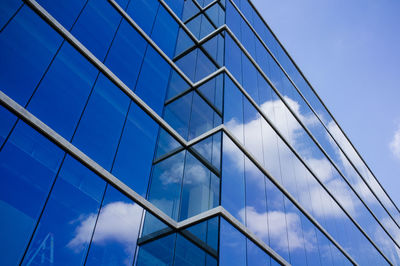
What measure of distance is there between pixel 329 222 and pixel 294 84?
12.1 metres

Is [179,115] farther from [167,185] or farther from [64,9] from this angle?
[64,9]

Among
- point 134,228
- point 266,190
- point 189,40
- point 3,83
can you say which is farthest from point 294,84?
point 3,83

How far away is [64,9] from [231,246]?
34.5 feet

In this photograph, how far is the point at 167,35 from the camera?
62.9 feet

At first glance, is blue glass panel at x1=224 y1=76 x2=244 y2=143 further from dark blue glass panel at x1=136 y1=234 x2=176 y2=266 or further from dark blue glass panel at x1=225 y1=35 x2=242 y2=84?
dark blue glass panel at x1=136 y1=234 x2=176 y2=266

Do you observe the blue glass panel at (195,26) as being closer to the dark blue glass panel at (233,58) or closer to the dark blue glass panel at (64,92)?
the dark blue glass panel at (233,58)

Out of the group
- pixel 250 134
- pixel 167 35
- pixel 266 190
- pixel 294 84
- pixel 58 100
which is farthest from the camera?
pixel 294 84

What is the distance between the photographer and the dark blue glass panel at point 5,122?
903cm

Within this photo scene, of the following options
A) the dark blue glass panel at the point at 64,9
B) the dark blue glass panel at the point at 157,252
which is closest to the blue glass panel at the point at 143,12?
the dark blue glass panel at the point at 64,9

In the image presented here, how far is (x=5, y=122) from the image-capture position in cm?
925

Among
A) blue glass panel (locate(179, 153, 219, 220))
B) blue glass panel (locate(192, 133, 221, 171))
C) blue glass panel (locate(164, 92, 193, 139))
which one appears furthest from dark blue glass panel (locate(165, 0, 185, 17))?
blue glass panel (locate(179, 153, 219, 220))

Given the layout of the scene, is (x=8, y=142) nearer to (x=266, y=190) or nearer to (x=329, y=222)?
(x=266, y=190)

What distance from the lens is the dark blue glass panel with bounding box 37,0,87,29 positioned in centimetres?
1231

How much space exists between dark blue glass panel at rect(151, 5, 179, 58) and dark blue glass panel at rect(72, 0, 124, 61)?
3.05m
